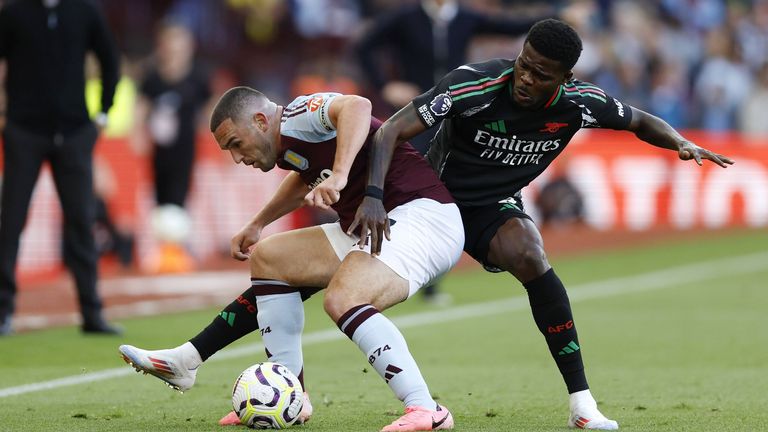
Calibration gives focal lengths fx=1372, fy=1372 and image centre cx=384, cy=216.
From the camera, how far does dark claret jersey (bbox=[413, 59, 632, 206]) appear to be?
6258mm

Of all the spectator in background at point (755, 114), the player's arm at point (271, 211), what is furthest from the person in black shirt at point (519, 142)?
the spectator in background at point (755, 114)

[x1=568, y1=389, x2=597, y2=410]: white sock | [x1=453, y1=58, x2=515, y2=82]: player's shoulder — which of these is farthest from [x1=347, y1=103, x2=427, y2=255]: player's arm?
[x1=568, y1=389, x2=597, y2=410]: white sock

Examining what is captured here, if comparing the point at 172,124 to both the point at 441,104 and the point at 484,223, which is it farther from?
the point at 441,104

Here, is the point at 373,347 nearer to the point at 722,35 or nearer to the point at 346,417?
the point at 346,417

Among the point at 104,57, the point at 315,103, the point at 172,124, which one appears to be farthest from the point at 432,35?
the point at 315,103

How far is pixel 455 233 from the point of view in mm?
6242

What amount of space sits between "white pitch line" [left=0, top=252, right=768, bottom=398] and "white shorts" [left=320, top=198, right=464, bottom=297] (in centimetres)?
239

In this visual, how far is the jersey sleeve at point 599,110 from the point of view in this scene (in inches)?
252

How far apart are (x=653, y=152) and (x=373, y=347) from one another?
47.9ft

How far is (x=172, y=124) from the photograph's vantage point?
15.2 meters

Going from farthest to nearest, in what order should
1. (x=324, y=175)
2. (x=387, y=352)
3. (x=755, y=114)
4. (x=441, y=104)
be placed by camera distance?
(x=755, y=114) → (x=324, y=175) → (x=441, y=104) → (x=387, y=352)

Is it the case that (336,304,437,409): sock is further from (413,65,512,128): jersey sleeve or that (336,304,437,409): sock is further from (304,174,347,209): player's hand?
(413,65,512,128): jersey sleeve

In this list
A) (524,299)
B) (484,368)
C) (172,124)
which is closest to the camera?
(484,368)

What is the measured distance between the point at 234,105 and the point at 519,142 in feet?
4.43
